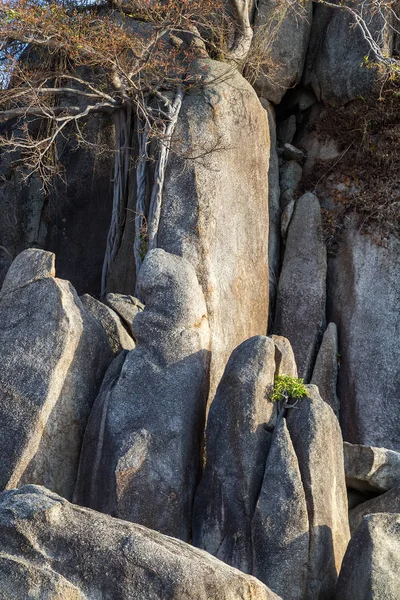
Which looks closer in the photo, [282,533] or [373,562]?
[373,562]

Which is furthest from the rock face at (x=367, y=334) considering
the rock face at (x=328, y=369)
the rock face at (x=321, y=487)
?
the rock face at (x=321, y=487)

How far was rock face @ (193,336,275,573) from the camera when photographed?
12609mm

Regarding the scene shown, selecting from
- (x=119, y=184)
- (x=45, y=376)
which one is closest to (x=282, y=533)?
(x=45, y=376)

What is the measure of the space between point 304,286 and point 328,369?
1665 millimetres

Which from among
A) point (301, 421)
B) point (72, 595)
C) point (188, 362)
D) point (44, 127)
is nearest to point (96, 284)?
point (44, 127)

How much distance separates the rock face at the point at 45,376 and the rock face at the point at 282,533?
277 centimetres

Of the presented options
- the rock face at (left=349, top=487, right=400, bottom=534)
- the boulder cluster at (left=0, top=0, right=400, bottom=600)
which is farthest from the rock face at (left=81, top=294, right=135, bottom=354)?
the rock face at (left=349, top=487, right=400, bottom=534)

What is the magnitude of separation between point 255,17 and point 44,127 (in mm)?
4628

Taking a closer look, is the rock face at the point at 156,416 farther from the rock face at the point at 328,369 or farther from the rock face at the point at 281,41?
the rock face at the point at 281,41

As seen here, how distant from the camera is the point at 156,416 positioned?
43.6 feet

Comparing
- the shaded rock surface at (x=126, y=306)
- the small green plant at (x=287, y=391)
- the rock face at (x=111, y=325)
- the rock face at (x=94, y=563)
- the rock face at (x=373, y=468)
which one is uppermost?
the shaded rock surface at (x=126, y=306)

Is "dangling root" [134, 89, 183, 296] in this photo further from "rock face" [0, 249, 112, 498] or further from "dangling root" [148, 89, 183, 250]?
"rock face" [0, 249, 112, 498]

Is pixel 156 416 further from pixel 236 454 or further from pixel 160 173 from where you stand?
pixel 160 173

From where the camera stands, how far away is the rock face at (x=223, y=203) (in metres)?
16.9
